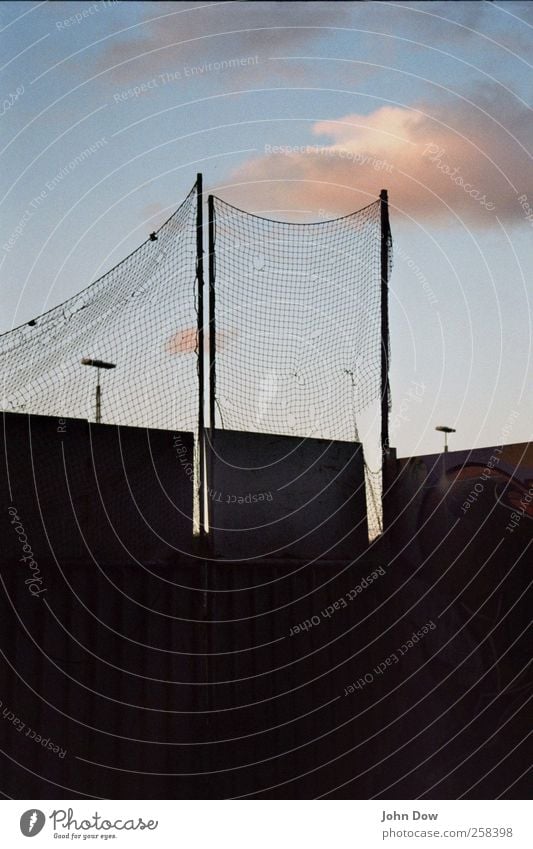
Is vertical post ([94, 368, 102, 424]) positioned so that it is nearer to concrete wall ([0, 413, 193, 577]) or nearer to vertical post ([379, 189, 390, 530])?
A: concrete wall ([0, 413, 193, 577])

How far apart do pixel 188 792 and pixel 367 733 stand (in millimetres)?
1705

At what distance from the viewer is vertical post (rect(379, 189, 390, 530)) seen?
9414mm

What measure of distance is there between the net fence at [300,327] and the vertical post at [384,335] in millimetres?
70

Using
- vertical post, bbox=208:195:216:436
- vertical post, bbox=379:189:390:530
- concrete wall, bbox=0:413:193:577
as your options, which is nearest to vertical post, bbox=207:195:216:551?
vertical post, bbox=208:195:216:436

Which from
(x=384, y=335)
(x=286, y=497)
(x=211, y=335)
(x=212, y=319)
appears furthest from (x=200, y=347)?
(x=384, y=335)

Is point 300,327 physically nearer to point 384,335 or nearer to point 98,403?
point 384,335

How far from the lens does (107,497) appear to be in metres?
8.80

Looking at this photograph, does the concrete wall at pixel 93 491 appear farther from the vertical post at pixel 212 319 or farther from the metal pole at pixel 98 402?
the vertical post at pixel 212 319

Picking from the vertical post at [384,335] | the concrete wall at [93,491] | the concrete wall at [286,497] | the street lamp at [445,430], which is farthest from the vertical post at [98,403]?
the street lamp at [445,430]

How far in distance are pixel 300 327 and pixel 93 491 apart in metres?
2.36

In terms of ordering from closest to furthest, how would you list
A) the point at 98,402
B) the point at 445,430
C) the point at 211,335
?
the point at 98,402, the point at 211,335, the point at 445,430

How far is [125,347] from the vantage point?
8664mm

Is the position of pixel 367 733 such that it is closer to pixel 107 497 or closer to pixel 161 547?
pixel 161 547

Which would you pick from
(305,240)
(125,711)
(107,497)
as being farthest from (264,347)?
(125,711)
